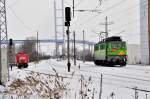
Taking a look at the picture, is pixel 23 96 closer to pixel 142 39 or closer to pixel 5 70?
pixel 5 70

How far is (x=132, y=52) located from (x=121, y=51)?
54175mm

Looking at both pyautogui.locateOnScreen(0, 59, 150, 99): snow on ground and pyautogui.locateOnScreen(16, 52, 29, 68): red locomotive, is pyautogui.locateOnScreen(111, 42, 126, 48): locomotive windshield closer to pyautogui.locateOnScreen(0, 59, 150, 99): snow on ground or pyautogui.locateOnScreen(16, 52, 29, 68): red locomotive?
pyautogui.locateOnScreen(16, 52, 29, 68): red locomotive

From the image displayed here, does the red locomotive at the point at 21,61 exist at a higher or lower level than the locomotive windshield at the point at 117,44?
lower

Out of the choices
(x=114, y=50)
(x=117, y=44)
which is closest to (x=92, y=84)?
(x=117, y=44)

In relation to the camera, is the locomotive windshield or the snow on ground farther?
the locomotive windshield

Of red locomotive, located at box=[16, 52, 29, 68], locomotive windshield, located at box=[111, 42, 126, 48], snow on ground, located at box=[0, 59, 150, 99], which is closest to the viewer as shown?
snow on ground, located at box=[0, 59, 150, 99]

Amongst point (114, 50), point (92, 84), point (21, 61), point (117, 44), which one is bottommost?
point (21, 61)

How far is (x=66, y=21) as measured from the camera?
28.4 m

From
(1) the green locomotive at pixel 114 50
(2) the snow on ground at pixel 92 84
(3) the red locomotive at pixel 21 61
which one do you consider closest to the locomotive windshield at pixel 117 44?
(1) the green locomotive at pixel 114 50

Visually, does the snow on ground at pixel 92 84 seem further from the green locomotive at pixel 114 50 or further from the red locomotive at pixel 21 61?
the red locomotive at pixel 21 61

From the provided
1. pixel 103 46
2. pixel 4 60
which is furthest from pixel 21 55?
pixel 4 60

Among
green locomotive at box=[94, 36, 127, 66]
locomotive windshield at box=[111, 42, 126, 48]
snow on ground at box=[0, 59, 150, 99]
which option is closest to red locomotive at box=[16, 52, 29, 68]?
green locomotive at box=[94, 36, 127, 66]

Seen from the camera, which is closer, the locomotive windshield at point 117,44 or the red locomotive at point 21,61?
the locomotive windshield at point 117,44

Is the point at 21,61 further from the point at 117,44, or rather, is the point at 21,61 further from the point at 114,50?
the point at 117,44
